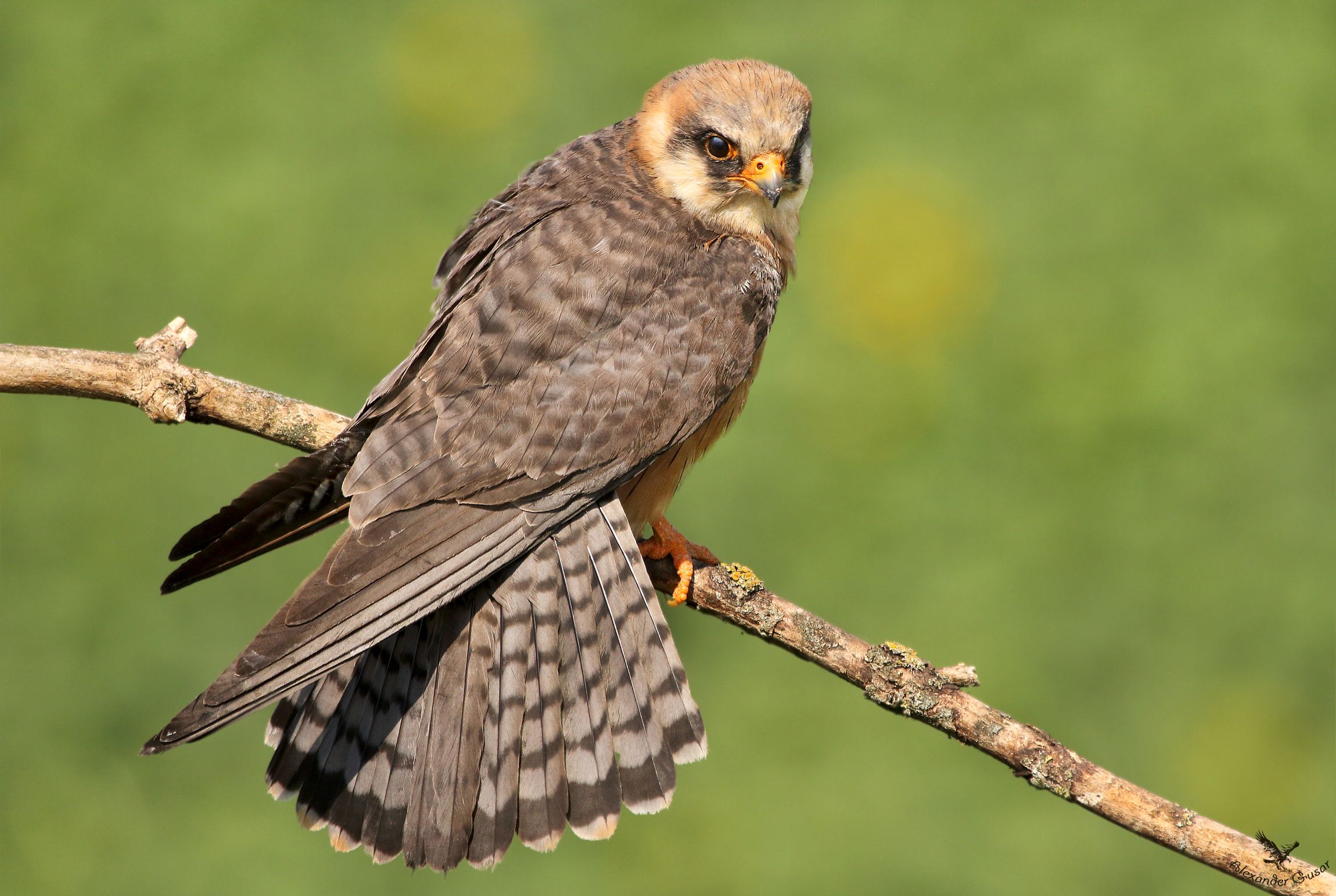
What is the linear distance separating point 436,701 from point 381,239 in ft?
11.1

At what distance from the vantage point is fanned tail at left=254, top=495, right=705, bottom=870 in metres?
3.46

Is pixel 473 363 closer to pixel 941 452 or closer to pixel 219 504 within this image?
pixel 219 504

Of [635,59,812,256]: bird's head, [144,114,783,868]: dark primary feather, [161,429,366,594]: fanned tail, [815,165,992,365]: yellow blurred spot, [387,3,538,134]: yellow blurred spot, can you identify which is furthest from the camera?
[387,3,538,134]: yellow blurred spot

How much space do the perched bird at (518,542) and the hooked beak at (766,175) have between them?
31cm

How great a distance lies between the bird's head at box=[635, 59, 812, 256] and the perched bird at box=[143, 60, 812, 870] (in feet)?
1.03

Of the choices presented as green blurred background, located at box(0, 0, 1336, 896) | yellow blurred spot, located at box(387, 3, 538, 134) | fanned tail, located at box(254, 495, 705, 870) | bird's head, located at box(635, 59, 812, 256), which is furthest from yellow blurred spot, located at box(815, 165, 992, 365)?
fanned tail, located at box(254, 495, 705, 870)

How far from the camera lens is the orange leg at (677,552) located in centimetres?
364

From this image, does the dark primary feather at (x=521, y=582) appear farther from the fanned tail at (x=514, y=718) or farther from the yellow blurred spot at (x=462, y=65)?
the yellow blurred spot at (x=462, y=65)

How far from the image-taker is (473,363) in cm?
350

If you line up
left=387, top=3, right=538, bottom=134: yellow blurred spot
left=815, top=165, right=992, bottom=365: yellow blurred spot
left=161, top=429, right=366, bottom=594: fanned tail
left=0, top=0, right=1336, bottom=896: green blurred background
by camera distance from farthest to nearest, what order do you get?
left=387, top=3, right=538, bottom=134: yellow blurred spot, left=815, top=165, right=992, bottom=365: yellow blurred spot, left=0, top=0, right=1336, bottom=896: green blurred background, left=161, top=429, right=366, bottom=594: fanned tail

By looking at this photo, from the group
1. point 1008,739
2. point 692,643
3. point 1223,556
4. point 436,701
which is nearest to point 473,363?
point 436,701

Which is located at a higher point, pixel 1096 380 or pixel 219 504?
pixel 1096 380

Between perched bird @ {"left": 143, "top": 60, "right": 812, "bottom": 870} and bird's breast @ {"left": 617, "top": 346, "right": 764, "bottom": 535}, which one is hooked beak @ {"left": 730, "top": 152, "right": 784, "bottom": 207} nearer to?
perched bird @ {"left": 143, "top": 60, "right": 812, "bottom": 870}

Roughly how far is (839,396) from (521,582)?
295 cm
